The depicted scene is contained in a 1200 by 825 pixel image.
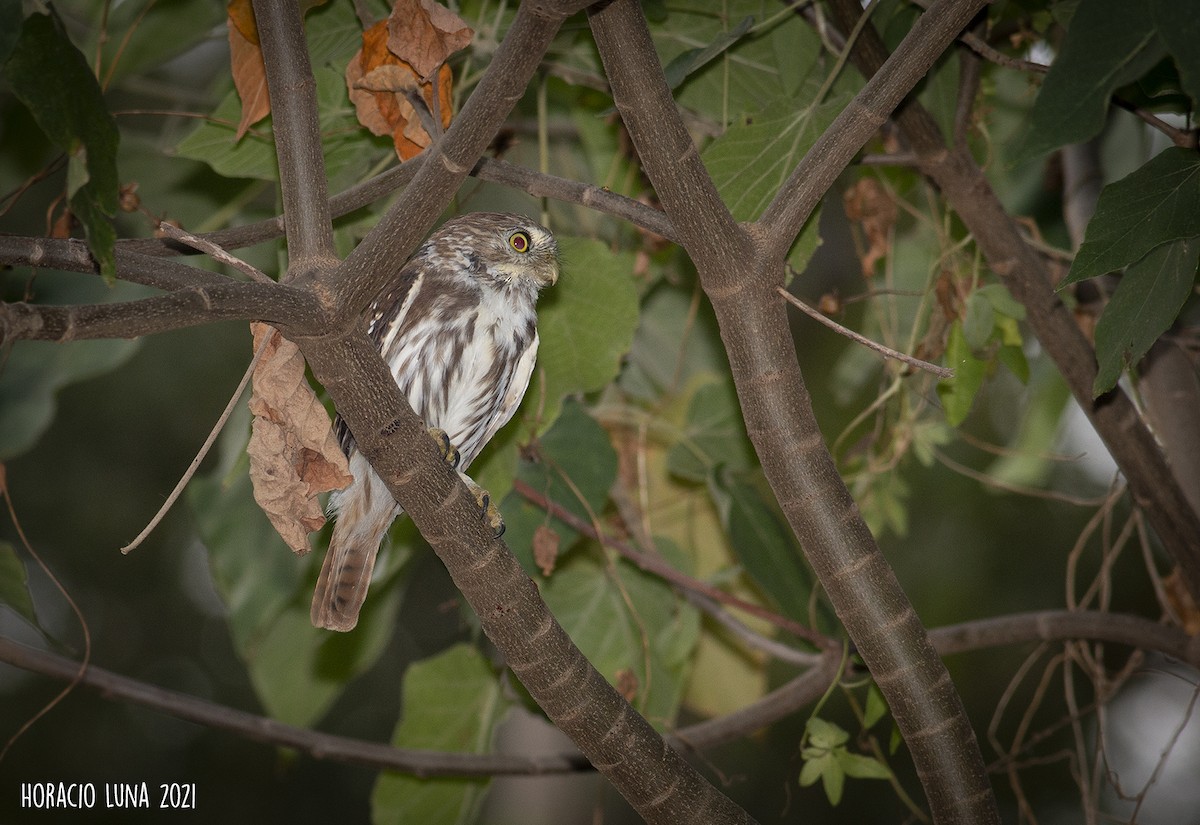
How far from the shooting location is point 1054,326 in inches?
85.9

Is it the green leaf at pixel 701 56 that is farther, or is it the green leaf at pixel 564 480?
the green leaf at pixel 564 480

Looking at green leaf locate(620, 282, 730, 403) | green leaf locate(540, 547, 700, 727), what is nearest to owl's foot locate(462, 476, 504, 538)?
green leaf locate(540, 547, 700, 727)

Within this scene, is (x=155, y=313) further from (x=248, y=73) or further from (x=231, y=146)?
(x=231, y=146)

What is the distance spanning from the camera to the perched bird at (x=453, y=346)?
2445 mm

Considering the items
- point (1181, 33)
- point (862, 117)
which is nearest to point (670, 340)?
point (862, 117)

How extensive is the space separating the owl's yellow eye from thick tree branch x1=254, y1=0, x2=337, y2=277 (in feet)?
3.37

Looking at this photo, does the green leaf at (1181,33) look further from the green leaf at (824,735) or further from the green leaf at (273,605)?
the green leaf at (273,605)

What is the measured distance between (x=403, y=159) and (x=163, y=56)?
42.9 inches

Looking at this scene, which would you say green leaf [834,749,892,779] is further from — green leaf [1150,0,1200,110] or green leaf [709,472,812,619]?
green leaf [1150,0,1200,110]

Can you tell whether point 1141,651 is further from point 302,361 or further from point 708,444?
point 302,361

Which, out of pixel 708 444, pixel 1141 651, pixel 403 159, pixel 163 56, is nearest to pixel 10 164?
pixel 163 56

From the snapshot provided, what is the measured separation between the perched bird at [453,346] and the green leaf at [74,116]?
124 centimetres

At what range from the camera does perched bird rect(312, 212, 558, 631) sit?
245 cm

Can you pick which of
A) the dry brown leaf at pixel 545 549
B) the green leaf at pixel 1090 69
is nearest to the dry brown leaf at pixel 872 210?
the dry brown leaf at pixel 545 549
